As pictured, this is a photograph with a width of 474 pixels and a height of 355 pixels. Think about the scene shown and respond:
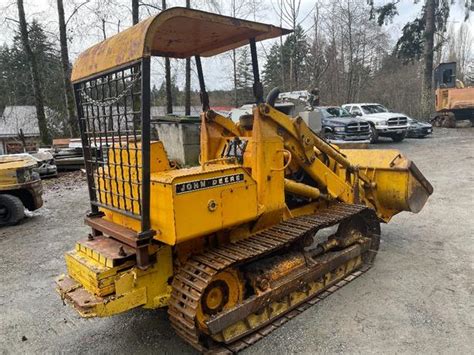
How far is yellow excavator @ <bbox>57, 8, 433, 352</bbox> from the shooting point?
10.4 ft

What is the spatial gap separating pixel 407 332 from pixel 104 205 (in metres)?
2.95

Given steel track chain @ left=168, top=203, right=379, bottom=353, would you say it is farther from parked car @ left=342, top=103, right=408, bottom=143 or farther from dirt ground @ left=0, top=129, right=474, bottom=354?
parked car @ left=342, top=103, right=408, bottom=143

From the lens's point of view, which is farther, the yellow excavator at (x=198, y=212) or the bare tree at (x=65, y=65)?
the bare tree at (x=65, y=65)

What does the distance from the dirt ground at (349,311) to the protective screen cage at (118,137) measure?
1188mm

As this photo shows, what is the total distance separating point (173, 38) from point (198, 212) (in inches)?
68.1

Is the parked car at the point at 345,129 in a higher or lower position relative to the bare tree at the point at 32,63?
lower

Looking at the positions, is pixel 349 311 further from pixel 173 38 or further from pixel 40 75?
pixel 40 75

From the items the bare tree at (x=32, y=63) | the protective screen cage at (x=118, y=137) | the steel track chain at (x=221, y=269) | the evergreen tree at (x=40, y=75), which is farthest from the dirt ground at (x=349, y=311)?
the evergreen tree at (x=40, y=75)

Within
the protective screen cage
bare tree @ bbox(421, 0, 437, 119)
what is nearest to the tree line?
A: bare tree @ bbox(421, 0, 437, 119)

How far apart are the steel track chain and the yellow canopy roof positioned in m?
1.71

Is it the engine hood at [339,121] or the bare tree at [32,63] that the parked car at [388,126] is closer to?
the engine hood at [339,121]

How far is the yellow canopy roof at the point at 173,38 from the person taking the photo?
2889 millimetres

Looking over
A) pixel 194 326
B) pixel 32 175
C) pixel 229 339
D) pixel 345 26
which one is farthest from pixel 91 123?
pixel 345 26

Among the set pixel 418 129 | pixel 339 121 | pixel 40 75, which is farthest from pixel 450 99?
pixel 40 75
